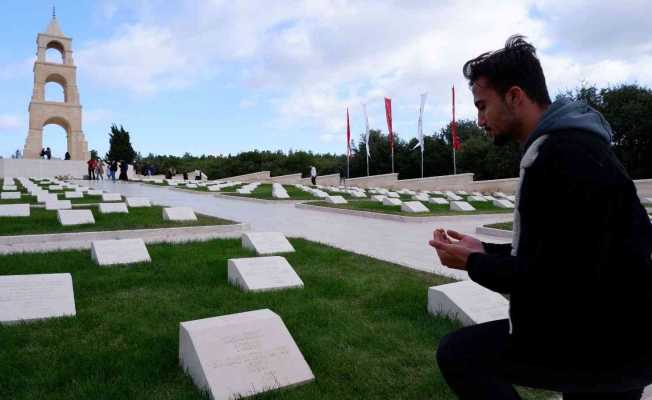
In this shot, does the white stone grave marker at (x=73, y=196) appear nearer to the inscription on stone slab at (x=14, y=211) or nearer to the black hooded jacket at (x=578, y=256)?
the inscription on stone slab at (x=14, y=211)

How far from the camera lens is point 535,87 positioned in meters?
1.72

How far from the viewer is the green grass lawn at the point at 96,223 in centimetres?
911

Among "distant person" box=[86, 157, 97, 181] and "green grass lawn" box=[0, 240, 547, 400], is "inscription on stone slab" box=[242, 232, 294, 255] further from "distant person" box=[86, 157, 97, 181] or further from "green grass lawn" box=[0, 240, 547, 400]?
"distant person" box=[86, 157, 97, 181]

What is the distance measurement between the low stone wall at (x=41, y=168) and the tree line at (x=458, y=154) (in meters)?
15.3

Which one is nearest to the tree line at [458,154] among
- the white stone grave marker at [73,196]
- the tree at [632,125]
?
the tree at [632,125]

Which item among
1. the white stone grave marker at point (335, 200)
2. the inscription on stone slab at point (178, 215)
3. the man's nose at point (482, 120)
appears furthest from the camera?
the white stone grave marker at point (335, 200)

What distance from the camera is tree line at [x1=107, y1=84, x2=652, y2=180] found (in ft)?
98.8

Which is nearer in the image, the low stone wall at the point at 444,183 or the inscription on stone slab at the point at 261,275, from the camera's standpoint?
the inscription on stone slab at the point at 261,275

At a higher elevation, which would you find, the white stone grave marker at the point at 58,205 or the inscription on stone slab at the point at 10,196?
the inscription on stone slab at the point at 10,196

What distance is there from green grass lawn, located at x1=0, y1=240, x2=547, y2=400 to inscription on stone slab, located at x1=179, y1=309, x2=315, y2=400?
11 cm

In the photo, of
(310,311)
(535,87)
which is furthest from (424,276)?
(535,87)

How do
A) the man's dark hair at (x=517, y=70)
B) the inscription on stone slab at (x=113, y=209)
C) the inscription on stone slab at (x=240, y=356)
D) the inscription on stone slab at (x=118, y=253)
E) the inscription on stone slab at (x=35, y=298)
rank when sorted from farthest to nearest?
the inscription on stone slab at (x=113, y=209), the inscription on stone slab at (x=118, y=253), the inscription on stone slab at (x=35, y=298), the inscription on stone slab at (x=240, y=356), the man's dark hair at (x=517, y=70)

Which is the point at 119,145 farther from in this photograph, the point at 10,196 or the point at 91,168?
the point at 10,196

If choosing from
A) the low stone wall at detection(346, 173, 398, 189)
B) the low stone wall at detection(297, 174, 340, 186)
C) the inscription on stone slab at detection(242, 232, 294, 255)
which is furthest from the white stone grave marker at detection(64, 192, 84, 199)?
the low stone wall at detection(297, 174, 340, 186)
